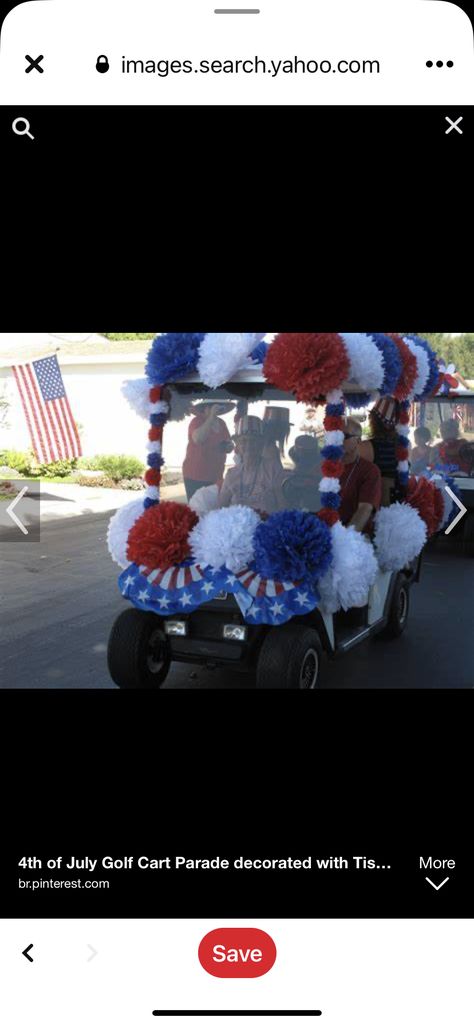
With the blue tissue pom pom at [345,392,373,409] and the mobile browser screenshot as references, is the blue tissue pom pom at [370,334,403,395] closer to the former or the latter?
the blue tissue pom pom at [345,392,373,409]

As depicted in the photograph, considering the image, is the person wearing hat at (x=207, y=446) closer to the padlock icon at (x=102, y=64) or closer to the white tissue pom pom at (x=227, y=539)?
the white tissue pom pom at (x=227, y=539)

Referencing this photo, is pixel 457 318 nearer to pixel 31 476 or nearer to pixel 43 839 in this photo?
pixel 43 839

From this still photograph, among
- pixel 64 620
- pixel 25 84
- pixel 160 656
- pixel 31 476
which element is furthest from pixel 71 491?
pixel 25 84

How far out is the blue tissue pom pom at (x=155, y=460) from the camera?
15.6ft

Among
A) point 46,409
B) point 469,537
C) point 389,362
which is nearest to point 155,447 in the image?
point 389,362

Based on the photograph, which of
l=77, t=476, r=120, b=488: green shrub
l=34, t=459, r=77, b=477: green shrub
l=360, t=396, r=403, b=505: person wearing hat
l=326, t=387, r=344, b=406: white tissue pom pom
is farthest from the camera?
l=77, t=476, r=120, b=488: green shrub

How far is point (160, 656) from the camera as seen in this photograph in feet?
15.4

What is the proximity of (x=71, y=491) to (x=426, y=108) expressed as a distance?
1357 cm

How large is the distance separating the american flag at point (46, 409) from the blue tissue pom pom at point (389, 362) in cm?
656

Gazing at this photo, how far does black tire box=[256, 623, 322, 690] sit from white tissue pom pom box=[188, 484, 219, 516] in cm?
84

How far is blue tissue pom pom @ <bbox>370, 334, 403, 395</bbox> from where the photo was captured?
14.5ft

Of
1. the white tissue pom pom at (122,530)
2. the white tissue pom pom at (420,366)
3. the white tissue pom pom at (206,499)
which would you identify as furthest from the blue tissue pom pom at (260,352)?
the white tissue pom pom at (420,366)
